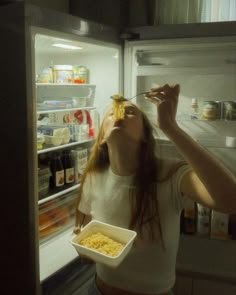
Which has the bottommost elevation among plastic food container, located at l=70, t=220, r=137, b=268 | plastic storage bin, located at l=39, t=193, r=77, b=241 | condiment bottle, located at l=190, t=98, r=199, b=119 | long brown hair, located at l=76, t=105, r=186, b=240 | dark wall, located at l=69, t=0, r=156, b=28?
plastic storage bin, located at l=39, t=193, r=77, b=241

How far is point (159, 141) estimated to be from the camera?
178 centimetres

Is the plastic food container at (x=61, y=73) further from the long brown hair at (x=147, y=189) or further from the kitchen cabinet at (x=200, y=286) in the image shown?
the kitchen cabinet at (x=200, y=286)

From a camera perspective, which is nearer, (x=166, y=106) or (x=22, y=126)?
(x=166, y=106)

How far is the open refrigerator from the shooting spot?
1230 mm

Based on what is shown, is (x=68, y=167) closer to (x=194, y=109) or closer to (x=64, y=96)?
(x=64, y=96)

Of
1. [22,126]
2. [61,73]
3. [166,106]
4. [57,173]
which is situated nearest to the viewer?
[166,106]

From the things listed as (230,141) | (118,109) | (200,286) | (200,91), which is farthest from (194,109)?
(200,286)

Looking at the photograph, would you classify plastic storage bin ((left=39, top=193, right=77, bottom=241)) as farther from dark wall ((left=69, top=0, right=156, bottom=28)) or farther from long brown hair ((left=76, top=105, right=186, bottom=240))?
dark wall ((left=69, top=0, right=156, bottom=28))

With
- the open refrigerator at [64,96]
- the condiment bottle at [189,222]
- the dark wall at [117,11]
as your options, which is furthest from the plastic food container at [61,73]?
the condiment bottle at [189,222]

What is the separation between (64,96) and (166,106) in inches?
48.7

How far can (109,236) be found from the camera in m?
1.15

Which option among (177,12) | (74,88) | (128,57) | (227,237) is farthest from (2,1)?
(227,237)

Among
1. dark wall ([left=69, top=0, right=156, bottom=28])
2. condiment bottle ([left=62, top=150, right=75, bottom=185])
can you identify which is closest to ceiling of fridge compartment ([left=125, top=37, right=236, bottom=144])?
dark wall ([left=69, top=0, right=156, bottom=28])

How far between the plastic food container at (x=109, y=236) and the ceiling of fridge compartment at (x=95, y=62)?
87 centimetres
